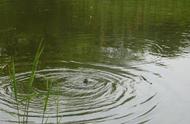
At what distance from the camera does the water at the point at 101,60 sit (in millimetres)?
7343

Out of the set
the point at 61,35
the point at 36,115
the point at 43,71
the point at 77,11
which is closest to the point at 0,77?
the point at 43,71

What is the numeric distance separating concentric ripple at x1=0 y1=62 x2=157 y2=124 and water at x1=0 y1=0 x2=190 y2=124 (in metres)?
0.02

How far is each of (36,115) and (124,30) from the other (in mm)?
7415

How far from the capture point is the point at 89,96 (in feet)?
26.2

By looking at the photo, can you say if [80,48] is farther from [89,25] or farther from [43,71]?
[89,25]

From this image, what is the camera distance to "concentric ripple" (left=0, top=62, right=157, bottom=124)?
7121 millimetres

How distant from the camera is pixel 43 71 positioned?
9648mm

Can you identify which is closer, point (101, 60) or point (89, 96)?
point (89, 96)

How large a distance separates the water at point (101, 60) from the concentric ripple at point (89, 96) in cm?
2

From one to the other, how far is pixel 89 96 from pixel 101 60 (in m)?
2.70

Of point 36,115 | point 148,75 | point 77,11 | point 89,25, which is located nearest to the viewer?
point 36,115

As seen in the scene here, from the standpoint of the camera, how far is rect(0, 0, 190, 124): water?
7.34m

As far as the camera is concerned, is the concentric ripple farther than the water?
No

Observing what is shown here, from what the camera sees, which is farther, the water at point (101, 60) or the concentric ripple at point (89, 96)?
the water at point (101, 60)
